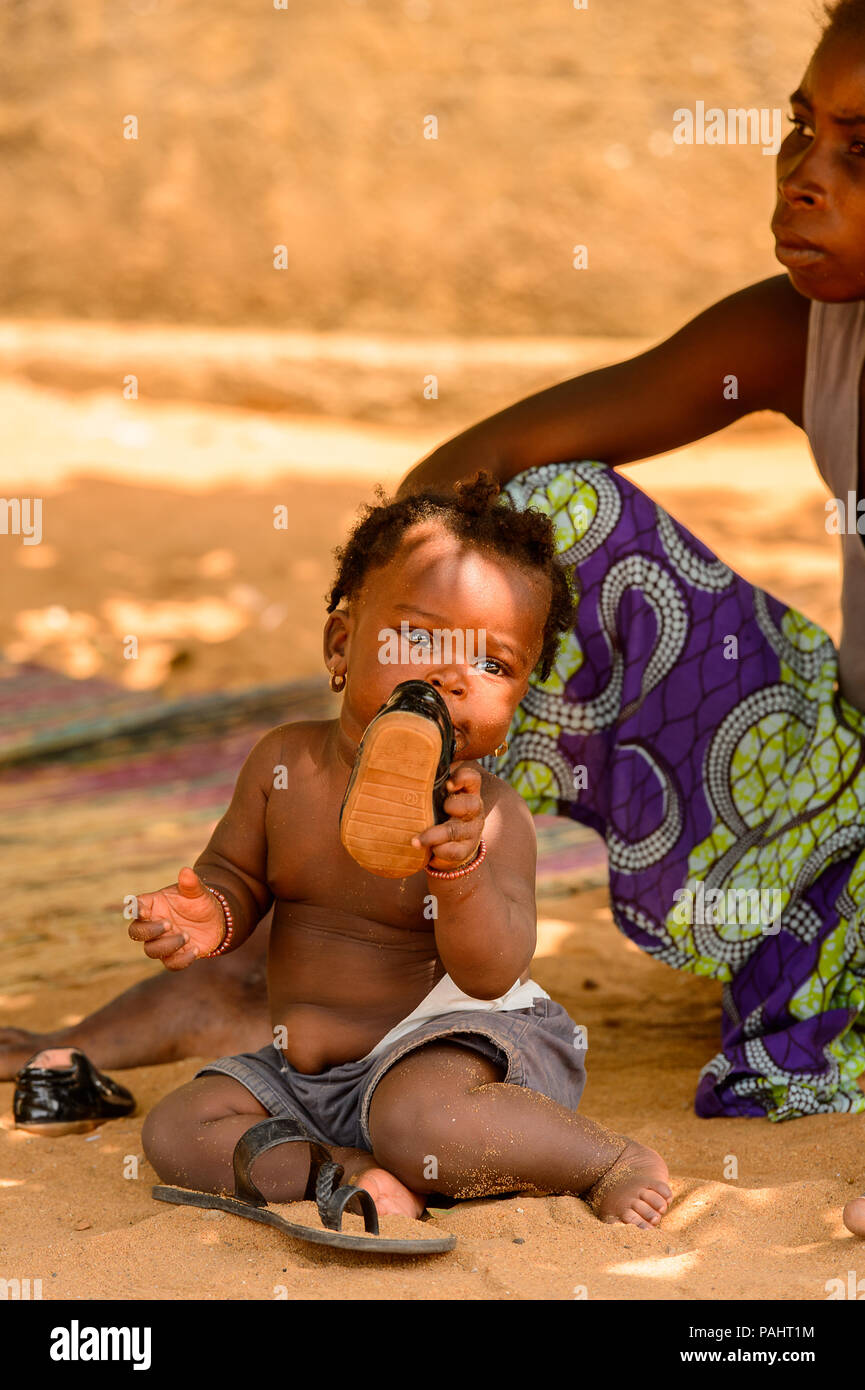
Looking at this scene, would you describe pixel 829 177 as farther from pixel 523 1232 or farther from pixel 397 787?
pixel 523 1232

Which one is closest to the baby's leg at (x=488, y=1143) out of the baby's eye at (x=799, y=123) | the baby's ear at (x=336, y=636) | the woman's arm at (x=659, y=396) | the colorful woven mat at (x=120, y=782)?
the baby's ear at (x=336, y=636)

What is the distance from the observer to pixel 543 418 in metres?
3.13

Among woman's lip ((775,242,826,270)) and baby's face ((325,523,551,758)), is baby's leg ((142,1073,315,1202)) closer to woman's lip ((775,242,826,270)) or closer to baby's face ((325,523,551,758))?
baby's face ((325,523,551,758))

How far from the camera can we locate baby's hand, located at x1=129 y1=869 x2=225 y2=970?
224 cm

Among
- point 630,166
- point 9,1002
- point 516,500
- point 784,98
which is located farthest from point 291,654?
point 784,98

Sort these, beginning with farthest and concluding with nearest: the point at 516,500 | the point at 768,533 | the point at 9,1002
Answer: the point at 768,533, the point at 9,1002, the point at 516,500

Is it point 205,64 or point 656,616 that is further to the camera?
point 205,64

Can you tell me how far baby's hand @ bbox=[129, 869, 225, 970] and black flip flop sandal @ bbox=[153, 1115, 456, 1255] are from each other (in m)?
0.28

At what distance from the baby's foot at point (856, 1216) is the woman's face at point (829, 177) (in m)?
1.54

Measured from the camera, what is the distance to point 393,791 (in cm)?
200

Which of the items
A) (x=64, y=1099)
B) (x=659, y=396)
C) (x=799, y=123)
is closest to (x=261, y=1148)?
(x=64, y=1099)

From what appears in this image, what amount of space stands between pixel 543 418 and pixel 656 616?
47 centimetres

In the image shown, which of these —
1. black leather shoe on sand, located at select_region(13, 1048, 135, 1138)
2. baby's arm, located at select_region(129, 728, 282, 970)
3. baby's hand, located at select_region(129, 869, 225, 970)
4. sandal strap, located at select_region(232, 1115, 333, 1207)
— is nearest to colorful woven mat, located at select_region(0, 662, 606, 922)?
black leather shoe on sand, located at select_region(13, 1048, 135, 1138)

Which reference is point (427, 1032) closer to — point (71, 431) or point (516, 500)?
point (516, 500)
